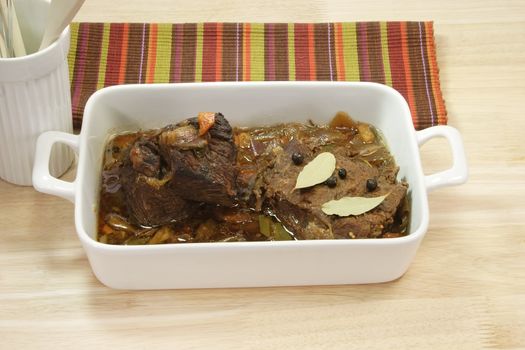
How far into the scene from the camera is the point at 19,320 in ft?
5.15

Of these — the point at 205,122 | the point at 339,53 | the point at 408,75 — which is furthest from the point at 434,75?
the point at 205,122

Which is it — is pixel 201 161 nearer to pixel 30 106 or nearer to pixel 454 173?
pixel 30 106

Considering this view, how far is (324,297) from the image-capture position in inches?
63.7

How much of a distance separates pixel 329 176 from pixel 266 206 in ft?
0.52

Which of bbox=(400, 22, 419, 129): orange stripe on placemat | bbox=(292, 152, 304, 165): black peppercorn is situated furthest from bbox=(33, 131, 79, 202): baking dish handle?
bbox=(400, 22, 419, 129): orange stripe on placemat

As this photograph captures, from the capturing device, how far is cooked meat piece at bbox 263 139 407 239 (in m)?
1.58

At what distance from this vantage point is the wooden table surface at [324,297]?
5.09 feet

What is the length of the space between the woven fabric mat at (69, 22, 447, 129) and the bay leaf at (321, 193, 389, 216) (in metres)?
0.50

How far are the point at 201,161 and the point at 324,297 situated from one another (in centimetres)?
39

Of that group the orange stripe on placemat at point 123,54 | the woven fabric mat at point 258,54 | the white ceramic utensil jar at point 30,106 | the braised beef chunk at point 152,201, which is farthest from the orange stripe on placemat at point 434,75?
the white ceramic utensil jar at point 30,106

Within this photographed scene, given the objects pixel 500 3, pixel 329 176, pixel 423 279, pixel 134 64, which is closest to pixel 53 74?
pixel 134 64

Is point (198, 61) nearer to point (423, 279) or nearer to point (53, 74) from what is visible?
point (53, 74)

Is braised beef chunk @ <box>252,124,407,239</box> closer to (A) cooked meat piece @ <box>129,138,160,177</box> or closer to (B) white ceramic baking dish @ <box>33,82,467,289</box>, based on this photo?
(B) white ceramic baking dish @ <box>33,82,467,289</box>

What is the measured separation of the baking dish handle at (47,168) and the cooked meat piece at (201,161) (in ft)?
0.71
